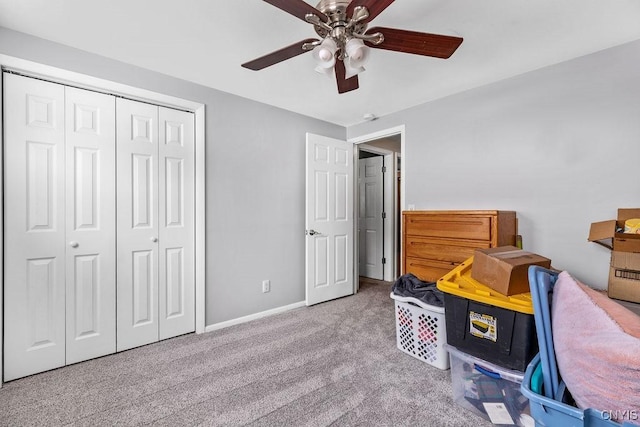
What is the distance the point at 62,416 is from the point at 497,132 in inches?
143

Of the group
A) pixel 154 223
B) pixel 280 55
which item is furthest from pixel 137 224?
pixel 280 55

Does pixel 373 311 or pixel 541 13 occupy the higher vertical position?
pixel 541 13

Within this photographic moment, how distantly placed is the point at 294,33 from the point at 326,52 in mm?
573

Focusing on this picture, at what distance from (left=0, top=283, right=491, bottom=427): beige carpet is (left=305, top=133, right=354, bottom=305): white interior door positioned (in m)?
0.91

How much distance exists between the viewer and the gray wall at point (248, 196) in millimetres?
2607

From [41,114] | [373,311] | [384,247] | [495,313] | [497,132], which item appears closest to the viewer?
[495,313]

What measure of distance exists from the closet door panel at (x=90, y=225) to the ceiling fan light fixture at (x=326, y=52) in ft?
5.74

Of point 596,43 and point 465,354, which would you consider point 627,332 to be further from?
point 596,43

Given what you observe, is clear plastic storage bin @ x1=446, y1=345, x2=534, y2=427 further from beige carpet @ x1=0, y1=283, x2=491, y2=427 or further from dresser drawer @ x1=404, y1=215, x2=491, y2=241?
dresser drawer @ x1=404, y1=215, x2=491, y2=241

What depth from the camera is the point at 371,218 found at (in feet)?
14.9

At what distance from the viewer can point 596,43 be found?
1.92 m

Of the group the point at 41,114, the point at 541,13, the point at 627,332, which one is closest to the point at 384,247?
the point at 541,13

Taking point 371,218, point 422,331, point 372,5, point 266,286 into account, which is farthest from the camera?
point 371,218

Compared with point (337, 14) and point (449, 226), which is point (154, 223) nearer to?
point (337, 14)
